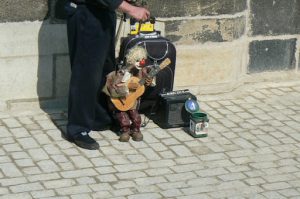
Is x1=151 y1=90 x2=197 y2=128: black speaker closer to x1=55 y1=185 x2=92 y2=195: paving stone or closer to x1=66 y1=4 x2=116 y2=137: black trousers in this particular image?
x1=66 y1=4 x2=116 y2=137: black trousers

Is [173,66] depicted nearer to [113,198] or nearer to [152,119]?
[152,119]

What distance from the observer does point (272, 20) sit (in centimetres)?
840

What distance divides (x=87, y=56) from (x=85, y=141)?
2.35 ft

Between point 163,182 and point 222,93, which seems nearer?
point 163,182

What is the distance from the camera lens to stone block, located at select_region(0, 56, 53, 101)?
7.26 meters

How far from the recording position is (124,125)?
6.80 meters

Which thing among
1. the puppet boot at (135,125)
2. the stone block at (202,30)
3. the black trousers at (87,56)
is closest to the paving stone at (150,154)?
the puppet boot at (135,125)

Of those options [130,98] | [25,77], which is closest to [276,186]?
[130,98]

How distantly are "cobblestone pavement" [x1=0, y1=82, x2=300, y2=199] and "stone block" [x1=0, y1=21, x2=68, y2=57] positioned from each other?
1.92 ft

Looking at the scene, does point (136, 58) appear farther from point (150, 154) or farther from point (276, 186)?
point (276, 186)

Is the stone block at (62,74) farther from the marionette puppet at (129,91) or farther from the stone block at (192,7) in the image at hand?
the stone block at (192,7)

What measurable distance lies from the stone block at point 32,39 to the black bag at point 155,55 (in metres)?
0.59

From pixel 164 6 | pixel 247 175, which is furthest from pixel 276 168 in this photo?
pixel 164 6

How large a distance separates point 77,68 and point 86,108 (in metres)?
0.36
